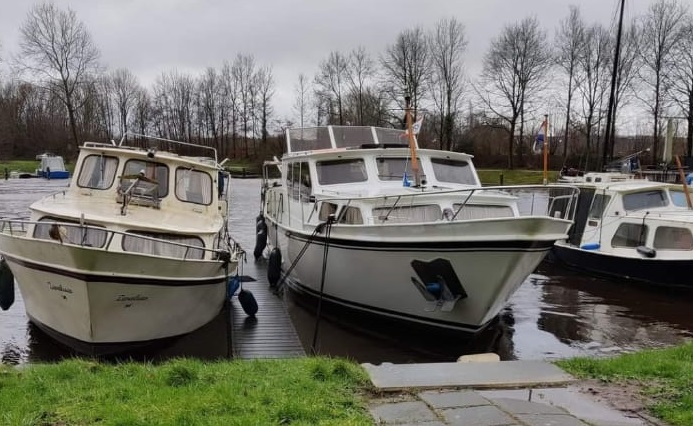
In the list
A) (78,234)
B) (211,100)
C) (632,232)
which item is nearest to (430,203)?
(78,234)

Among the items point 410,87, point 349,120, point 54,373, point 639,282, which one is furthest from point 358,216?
point 349,120

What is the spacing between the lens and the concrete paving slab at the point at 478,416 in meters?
4.19

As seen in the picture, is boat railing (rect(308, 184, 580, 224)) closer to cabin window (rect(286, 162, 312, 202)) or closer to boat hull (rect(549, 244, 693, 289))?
cabin window (rect(286, 162, 312, 202))

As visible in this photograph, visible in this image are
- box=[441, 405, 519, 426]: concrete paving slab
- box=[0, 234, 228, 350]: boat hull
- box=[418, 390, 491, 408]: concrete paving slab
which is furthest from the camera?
box=[0, 234, 228, 350]: boat hull

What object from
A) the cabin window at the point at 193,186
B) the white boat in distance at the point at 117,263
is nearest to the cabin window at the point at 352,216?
the white boat in distance at the point at 117,263

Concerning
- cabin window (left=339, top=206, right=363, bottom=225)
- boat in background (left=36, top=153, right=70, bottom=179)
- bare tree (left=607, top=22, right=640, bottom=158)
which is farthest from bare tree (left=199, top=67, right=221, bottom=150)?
cabin window (left=339, top=206, right=363, bottom=225)

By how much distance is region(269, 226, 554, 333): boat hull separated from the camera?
901 cm

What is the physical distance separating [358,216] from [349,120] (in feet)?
177

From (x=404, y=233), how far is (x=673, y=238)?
855cm

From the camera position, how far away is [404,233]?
31.4ft

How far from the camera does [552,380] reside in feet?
17.4

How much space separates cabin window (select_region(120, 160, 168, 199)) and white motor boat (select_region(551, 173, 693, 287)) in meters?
9.47

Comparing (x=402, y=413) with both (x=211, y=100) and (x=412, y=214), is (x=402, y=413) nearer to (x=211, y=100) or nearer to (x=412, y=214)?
(x=412, y=214)

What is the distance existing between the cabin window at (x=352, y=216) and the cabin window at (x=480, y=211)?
65.1 inches
